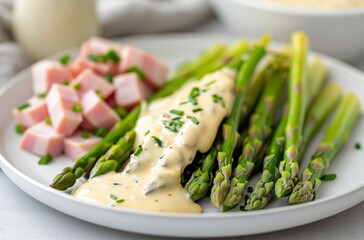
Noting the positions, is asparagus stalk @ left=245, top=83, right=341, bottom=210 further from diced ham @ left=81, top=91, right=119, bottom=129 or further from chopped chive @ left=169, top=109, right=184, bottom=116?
diced ham @ left=81, top=91, right=119, bottom=129

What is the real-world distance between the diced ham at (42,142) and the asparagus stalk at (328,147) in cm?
137

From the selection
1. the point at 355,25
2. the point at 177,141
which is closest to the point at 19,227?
the point at 177,141

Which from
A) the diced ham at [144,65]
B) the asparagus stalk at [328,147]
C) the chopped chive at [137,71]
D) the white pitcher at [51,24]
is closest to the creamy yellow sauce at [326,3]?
the asparagus stalk at [328,147]

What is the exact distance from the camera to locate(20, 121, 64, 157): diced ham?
363cm

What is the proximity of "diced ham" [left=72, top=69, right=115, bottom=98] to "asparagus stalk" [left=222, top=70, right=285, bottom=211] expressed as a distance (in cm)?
92

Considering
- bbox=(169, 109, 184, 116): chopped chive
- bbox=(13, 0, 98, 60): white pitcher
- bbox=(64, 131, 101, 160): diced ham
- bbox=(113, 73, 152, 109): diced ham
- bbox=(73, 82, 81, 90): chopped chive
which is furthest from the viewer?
bbox=(13, 0, 98, 60): white pitcher

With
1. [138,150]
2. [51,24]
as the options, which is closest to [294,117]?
[138,150]

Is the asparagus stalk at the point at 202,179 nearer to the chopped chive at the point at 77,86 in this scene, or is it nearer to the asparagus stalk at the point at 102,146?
the asparagus stalk at the point at 102,146

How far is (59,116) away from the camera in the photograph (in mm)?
3686

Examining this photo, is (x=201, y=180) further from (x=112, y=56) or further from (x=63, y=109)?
(x=112, y=56)

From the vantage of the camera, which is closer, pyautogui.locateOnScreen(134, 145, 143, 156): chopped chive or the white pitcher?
pyautogui.locateOnScreen(134, 145, 143, 156): chopped chive

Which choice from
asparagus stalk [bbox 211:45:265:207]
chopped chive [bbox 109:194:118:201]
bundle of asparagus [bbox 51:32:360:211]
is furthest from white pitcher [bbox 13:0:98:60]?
chopped chive [bbox 109:194:118:201]

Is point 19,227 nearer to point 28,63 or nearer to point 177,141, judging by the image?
point 177,141

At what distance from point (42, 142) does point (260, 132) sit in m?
1.23
